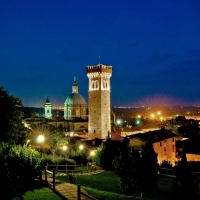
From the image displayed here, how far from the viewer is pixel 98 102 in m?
54.5

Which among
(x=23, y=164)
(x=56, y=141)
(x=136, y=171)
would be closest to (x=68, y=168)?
(x=56, y=141)

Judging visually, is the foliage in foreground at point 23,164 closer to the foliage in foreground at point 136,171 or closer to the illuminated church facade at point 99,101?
the foliage in foreground at point 136,171

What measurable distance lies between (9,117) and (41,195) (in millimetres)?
15744

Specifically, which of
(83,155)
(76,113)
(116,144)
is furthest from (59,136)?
(76,113)

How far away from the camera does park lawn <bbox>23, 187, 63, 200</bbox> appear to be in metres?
13.5

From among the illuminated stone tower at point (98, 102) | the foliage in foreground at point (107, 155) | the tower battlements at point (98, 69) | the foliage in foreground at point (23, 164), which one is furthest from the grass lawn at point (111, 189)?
the tower battlements at point (98, 69)

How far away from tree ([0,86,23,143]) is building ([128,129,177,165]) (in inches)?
619

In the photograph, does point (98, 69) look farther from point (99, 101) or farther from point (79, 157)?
point (79, 157)

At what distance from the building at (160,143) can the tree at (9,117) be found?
1573 centimetres

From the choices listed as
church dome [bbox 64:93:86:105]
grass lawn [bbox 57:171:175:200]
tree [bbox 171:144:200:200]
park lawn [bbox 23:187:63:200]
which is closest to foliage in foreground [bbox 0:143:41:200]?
park lawn [bbox 23:187:63:200]

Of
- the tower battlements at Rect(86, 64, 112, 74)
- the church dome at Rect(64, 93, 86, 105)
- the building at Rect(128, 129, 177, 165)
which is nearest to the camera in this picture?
the building at Rect(128, 129, 177, 165)

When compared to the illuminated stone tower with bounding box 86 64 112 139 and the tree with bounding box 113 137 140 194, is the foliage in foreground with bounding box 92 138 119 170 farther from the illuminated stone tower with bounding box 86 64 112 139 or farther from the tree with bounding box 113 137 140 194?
the illuminated stone tower with bounding box 86 64 112 139

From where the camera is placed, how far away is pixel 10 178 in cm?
1069

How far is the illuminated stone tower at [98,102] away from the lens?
54375 millimetres
